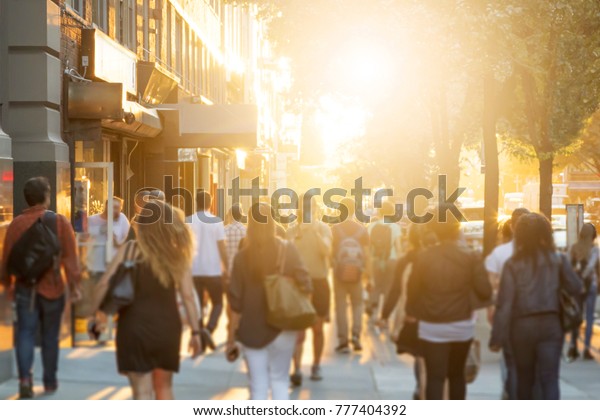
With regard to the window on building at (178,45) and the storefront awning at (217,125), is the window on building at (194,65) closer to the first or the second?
the window on building at (178,45)

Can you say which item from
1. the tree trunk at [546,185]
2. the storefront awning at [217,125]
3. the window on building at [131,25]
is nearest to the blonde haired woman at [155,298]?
the tree trunk at [546,185]

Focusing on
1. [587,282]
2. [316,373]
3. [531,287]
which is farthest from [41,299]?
[587,282]

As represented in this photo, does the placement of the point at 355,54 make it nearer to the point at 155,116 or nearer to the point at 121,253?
the point at 155,116

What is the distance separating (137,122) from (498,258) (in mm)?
15024

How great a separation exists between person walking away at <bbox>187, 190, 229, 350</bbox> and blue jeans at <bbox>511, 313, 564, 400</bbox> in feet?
6.80

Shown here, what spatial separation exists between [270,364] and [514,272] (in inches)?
70.7

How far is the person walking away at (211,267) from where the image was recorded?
311 inches

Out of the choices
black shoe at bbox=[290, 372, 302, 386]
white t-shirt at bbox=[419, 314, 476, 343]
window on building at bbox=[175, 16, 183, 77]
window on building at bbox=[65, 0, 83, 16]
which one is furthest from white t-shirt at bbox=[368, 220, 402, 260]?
window on building at bbox=[175, 16, 183, 77]

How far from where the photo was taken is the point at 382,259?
798cm

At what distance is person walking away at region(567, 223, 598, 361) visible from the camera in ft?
26.1

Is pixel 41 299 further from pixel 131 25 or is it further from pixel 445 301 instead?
pixel 131 25

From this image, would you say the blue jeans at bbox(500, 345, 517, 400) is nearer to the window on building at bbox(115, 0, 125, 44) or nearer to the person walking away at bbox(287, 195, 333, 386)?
the person walking away at bbox(287, 195, 333, 386)

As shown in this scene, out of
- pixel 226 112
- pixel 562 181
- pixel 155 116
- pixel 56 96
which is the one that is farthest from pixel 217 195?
pixel 562 181

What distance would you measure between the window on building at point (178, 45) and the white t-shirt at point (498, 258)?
2413 cm
